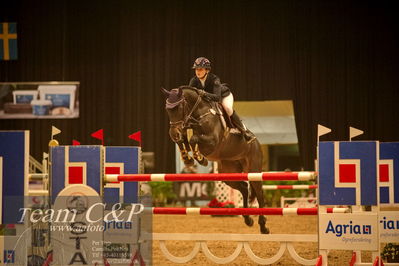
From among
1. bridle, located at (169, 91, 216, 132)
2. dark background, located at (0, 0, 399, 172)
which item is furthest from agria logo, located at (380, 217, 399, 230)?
dark background, located at (0, 0, 399, 172)

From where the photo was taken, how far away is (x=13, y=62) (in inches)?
478

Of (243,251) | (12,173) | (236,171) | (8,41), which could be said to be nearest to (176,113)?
(236,171)

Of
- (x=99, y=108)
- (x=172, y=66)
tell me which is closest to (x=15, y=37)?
(x=99, y=108)

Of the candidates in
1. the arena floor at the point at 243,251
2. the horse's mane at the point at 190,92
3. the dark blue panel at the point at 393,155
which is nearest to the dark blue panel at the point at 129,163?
the arena floor at the point at 243,251

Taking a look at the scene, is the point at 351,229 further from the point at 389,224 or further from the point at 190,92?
the point at 190,92

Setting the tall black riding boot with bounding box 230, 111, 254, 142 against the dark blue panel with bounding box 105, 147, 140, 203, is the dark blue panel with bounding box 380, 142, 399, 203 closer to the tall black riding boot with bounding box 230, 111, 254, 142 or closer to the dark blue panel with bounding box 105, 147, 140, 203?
the tall black riding boot with bounding box 230, 111, 254, 142

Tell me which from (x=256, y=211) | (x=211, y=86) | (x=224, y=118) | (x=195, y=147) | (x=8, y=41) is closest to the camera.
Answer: (x=256, y=211)

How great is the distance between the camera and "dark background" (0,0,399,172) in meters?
11.0

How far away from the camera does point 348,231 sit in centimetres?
288

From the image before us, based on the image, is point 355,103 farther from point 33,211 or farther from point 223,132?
point 33,211

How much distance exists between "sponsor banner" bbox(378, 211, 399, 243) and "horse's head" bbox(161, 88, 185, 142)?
5.00 feet

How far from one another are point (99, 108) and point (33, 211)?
8.96 m

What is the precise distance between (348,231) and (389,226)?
4.08 ft

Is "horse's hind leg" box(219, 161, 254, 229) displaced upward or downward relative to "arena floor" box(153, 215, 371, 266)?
upward
